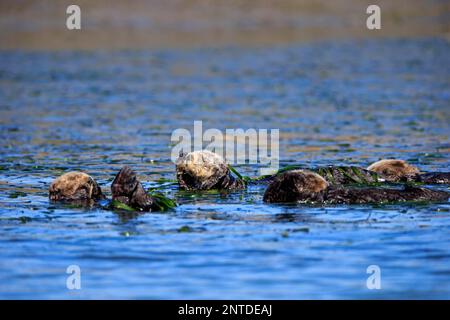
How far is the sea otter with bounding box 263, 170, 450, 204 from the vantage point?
10180mm

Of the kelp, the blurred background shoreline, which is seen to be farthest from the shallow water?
the blurred background shoreline

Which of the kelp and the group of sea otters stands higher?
the group of sea otters

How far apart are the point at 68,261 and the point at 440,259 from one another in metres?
3.08

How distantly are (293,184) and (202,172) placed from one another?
1.35m

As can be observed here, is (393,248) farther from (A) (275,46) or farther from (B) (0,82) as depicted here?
(A) (275,46)

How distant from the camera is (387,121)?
18188 millimetres

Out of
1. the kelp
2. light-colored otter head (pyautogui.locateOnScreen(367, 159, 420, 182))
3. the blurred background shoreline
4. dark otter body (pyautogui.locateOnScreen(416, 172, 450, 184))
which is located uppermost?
the blurred background shoreline

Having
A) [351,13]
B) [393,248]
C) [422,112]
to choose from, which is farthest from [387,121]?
[351,13]

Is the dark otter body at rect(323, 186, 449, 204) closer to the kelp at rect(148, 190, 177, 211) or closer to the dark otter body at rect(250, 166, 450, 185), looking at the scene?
the dark otter body at rect(250, 166, 450, 185)

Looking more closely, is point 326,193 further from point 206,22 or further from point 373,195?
point 206,22

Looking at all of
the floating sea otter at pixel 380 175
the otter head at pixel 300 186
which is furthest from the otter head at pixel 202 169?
the otter head at pixel 300 186

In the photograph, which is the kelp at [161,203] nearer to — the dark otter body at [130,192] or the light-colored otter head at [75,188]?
the dark otter body at [130,192]

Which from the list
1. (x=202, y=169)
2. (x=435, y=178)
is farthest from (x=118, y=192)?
(x=435, y=178)

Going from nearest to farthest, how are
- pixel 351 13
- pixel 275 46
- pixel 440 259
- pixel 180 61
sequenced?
pixel 440 259 → pixel 180 61 → pixel 275 46 → pixel 351 13
